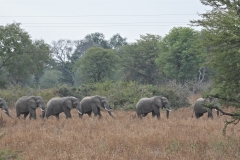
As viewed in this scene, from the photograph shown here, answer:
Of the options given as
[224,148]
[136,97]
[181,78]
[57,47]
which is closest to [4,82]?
[136,97]

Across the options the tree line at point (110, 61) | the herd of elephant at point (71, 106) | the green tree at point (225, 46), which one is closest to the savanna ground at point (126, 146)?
the green tree at point (225, 46)

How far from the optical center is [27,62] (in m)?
45.9

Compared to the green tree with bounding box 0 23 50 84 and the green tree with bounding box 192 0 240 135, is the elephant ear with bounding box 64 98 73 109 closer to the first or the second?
the green tree with bounding box 192 0 240 135

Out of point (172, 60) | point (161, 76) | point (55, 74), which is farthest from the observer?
point (55, 74)

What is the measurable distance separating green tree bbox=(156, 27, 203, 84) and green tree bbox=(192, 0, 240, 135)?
142 feet

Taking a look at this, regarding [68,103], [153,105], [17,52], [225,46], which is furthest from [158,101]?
[17,52]

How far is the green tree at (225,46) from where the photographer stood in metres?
7.91

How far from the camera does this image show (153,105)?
21.2 m

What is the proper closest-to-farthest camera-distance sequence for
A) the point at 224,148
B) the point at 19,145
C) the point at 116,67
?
the point at 224,148 → the point at 19,145 → the point at 116,67

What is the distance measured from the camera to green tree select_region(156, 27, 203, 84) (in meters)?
53.2

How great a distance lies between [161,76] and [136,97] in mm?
33796

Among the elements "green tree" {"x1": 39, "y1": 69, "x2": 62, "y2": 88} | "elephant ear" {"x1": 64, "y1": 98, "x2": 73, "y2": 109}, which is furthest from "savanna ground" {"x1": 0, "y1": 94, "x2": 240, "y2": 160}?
"green tree" {"x1": 39, "y1": 69, "x2": 62, "y2": 88}

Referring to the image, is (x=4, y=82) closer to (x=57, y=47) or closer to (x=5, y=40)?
(x=5, y=40)

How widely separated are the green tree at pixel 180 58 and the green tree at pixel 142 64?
5100 mm
